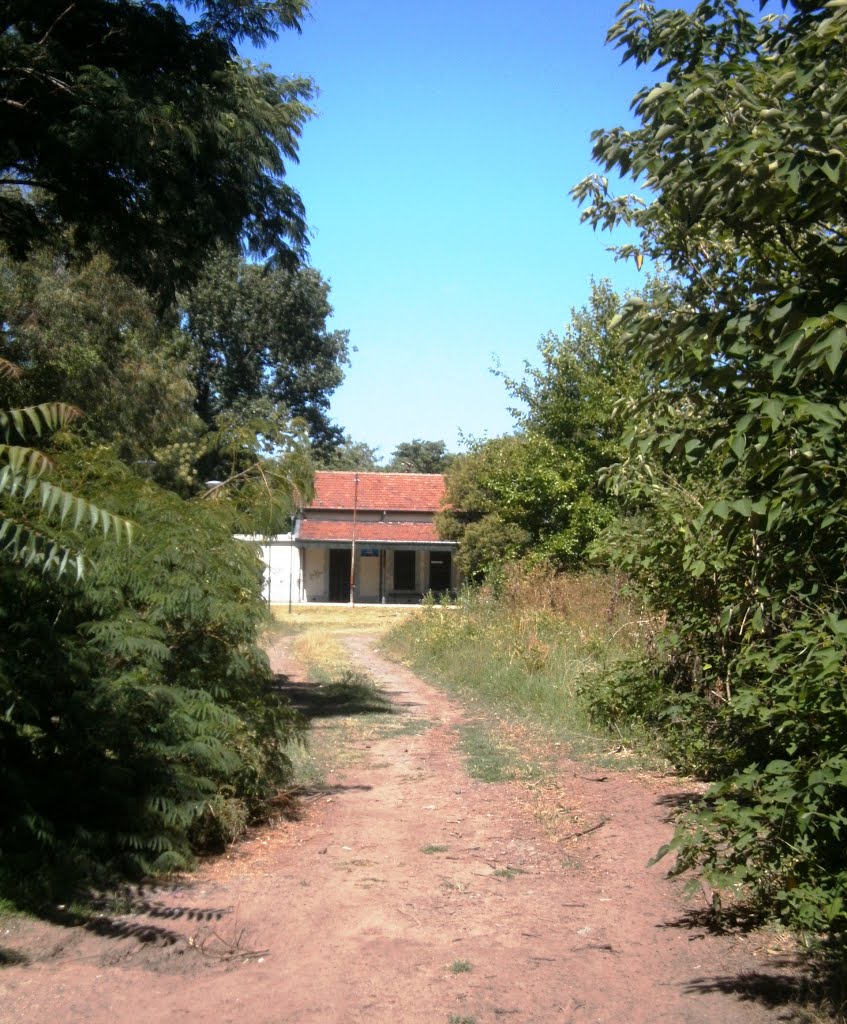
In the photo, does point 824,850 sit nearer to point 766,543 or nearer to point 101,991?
point 766,543

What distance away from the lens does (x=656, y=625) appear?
1173cm

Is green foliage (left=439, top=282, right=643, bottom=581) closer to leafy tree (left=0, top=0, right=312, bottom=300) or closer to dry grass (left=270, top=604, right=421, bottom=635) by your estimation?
dry grass (left=270, top=604, right=421, bottom=635)

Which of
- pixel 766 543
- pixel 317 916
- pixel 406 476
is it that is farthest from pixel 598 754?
pixel 406 476

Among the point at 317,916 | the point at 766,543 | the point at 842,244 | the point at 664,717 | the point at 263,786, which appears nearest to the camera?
the point at 842,244

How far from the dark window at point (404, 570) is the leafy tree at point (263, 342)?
7.19 metres

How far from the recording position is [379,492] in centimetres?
4756

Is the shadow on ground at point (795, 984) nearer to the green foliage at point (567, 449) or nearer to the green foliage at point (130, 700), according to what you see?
the green foliage at point (130, 700)

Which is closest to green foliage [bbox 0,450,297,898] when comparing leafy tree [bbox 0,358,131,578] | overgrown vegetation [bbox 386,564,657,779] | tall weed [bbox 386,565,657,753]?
leafy tree [bbox 0,358,131,578]

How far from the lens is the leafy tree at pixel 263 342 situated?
48531 mm

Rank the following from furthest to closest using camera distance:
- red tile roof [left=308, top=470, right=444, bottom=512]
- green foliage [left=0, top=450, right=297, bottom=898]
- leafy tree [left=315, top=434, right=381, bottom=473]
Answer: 1. leafy tree [left=315, top=434, right=381, bottom=473]
2. red tile roof [left=308, top=470, right=444, bottom=512]
3. green foliage [left=0, top=450, right=297, bottom=898]

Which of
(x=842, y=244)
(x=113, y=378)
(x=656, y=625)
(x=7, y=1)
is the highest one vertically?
(x=7, y=1)

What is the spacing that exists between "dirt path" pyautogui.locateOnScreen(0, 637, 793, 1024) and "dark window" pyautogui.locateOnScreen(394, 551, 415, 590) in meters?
38.9

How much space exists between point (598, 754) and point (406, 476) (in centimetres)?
3876

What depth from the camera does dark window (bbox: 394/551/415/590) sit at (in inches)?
1874
